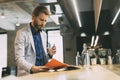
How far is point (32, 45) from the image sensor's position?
213cm

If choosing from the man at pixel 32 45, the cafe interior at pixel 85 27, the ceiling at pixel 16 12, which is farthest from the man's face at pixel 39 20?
the ceiling at pixel 16 12

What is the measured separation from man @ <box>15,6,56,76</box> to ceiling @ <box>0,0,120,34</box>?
0.76 m

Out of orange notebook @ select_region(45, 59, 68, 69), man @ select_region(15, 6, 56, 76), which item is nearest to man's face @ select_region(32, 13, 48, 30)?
man @ select_region(15, 6, 56, 76)

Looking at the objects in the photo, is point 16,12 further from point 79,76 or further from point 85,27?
point 79,76

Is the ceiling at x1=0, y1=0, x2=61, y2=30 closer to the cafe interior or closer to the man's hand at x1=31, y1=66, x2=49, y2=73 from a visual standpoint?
the cafe interior

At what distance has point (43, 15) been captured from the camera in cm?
219

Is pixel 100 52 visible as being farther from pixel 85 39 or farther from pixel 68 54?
pixel 68 54

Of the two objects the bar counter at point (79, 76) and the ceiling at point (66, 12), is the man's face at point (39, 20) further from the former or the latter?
the bar counter at point (79, 76)

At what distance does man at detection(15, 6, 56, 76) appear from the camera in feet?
6.59

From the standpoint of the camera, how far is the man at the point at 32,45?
2009mm

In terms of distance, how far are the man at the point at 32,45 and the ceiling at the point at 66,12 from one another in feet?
2.48

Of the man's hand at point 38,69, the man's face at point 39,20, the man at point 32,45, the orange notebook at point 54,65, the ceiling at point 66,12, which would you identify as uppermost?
the ceiling at point 66,12

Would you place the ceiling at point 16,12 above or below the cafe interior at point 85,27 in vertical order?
above

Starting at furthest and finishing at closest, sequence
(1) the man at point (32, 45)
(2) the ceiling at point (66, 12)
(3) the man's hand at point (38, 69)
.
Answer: (2) the ceiling at point (66, 12)
(1) the man at point (32, 45)
(3) the man's hand at point (38, 69)
